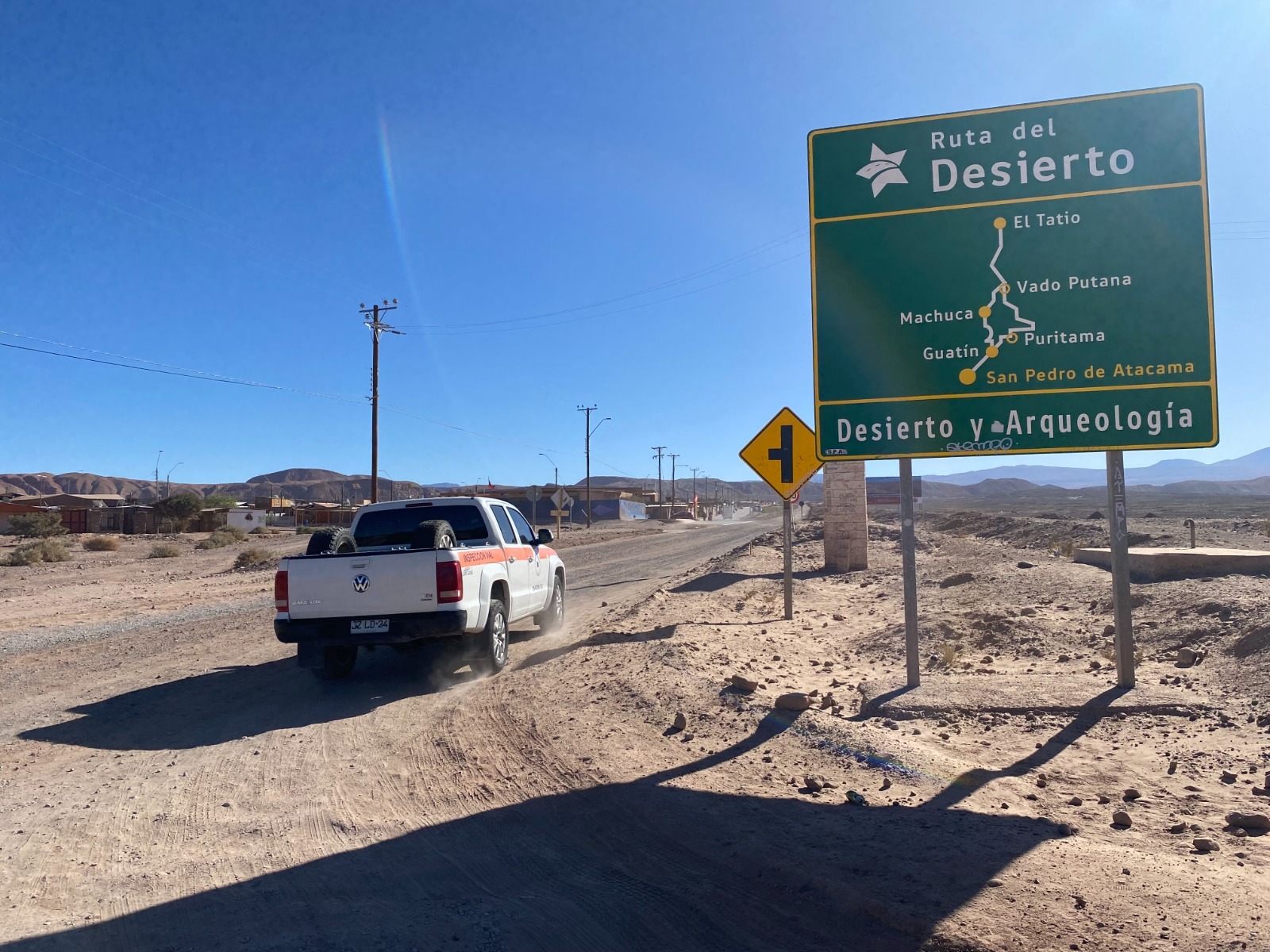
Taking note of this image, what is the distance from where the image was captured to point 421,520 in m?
11.1

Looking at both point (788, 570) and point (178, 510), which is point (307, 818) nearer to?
point (788, 570)

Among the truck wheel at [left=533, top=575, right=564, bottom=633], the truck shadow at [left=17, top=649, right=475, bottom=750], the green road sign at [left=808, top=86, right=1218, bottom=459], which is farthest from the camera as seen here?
the truck wheel at [left=533, top=575, right=564, bottom=633]

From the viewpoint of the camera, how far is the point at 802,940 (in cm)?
381

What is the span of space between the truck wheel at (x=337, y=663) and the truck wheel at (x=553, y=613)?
3300 millimetres

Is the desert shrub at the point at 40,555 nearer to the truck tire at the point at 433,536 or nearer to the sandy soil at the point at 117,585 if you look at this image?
the sandy soil at the point at 117,585

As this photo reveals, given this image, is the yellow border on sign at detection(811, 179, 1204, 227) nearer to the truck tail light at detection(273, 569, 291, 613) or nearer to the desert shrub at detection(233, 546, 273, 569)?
the truck tail light at detection(273, 569, 291, 613)

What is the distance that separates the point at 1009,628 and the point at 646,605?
5428 mm

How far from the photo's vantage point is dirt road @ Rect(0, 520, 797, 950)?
4086mm

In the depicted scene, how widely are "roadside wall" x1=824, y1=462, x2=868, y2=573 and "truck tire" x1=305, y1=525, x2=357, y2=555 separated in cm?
1227

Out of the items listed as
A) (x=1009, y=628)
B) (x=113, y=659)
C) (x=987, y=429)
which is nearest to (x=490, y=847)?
(x=987, y=429)

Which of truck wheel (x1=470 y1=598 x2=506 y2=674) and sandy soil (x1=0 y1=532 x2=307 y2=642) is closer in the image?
truck wheel (x1=470 y1=598 x2=506 y2=674)

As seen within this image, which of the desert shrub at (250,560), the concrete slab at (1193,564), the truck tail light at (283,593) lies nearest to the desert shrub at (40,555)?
the desert shrub at (250,560)

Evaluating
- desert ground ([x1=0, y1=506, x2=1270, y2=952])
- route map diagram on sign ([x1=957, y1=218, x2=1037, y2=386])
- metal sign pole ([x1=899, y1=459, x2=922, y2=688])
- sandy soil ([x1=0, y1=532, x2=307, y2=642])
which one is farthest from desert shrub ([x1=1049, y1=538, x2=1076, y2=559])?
sandy soil ([x1=0, y1=532, x2=307, y2=642])

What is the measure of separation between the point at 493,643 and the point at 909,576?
445cm
